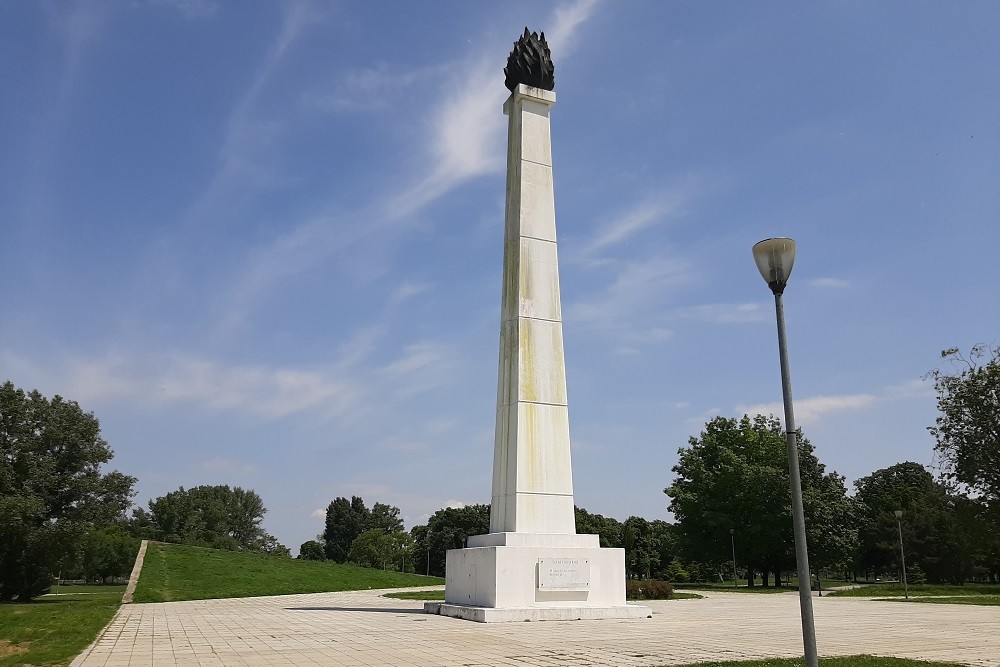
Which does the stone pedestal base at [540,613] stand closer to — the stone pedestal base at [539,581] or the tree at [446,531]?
the stone pedestal base at [539,581]

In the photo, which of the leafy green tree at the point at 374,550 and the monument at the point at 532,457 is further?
the leafy green tree at the point at 374,550

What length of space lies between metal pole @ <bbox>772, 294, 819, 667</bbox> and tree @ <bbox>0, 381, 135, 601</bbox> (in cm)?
3416

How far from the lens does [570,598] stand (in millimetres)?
18531

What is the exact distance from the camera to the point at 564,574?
18484mm

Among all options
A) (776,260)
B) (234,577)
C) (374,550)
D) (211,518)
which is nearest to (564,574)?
(776,260)

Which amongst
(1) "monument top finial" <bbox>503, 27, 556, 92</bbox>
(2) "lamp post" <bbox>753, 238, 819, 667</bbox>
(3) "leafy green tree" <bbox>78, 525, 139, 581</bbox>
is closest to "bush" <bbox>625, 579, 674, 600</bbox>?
(1) "monument top finial" <bbox>503, 27, 556, 92</bbox>

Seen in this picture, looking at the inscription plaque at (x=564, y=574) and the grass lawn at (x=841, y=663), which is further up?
the inscription plaque at (x=564, y=574)

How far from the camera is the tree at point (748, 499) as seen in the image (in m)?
45.7

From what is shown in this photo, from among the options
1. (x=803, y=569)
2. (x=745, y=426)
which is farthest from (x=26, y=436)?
(x=745, y=426)

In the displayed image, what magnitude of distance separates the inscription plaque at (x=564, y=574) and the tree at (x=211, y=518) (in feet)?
229

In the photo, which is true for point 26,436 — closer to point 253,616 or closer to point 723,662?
point 253,616

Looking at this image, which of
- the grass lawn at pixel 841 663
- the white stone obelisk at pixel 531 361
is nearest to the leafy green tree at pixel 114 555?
the white stone obelisk at pixel 531 361

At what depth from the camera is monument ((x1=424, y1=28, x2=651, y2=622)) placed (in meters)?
18.2

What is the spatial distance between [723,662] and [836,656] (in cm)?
191
